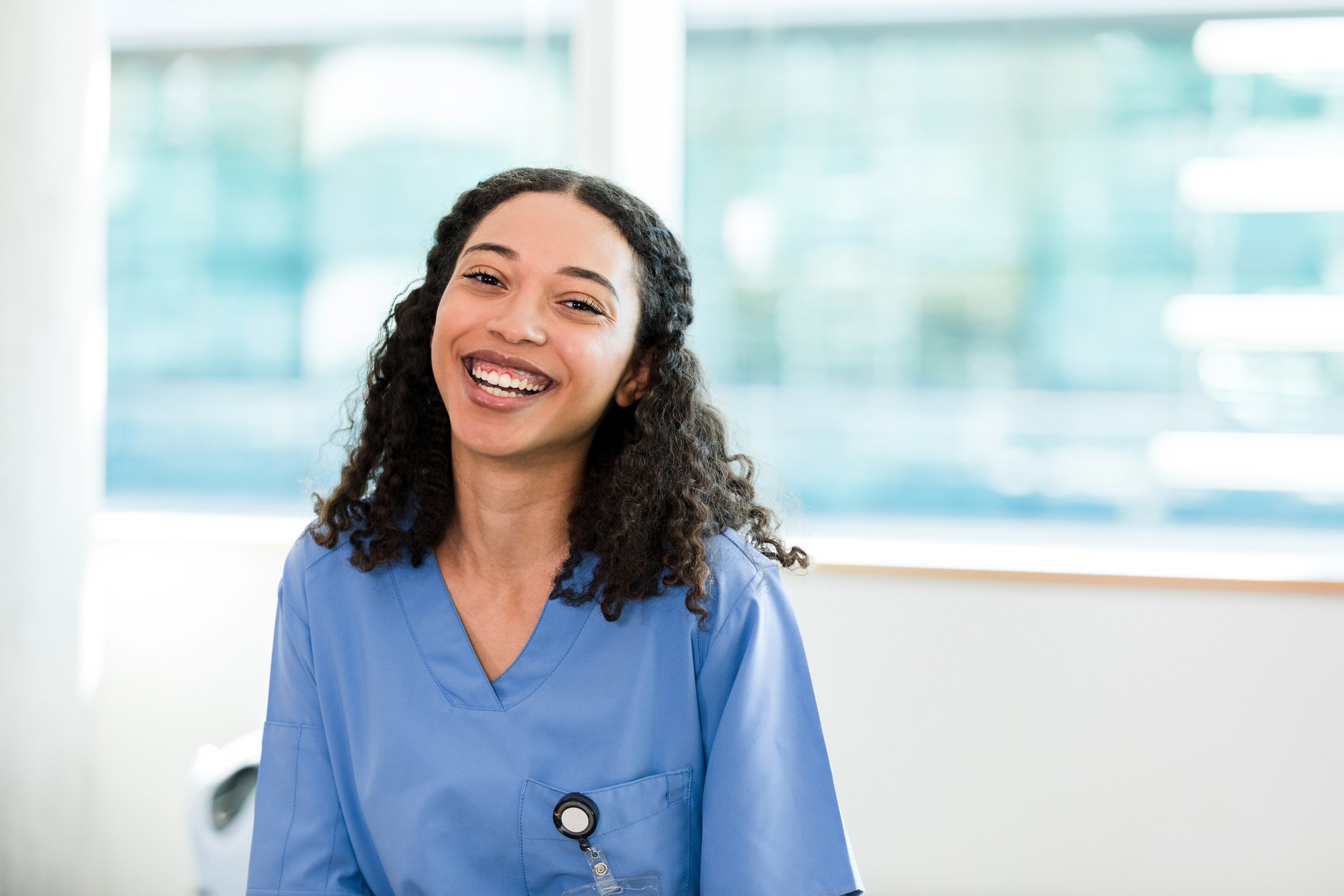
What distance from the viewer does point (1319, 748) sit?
6.03ft

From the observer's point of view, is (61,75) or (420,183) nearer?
(61,75)

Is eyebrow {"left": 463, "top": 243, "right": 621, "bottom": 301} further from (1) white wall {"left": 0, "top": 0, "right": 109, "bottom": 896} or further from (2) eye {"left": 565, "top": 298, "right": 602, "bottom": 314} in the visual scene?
(1) white wall {"left": 0, "top": 0, "right": 109, "bottom": 896}

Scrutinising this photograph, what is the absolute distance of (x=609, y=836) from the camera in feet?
3.77

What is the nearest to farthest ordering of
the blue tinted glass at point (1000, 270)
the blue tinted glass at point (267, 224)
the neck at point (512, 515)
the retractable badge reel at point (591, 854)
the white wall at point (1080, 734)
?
the retractable badge reel at point (591, 854)
the neck at point (512, 515)
the white wall at point (1080, 734)
the blue tinted glass at point (1000, 270)
the blue tinted glass at point (267, 224)

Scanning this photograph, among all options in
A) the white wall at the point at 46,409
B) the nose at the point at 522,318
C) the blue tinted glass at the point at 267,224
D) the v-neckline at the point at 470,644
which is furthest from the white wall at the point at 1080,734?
the white wall at the point at 46,409

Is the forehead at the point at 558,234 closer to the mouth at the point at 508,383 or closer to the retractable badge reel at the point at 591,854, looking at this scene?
the mouth at the point at 508,383

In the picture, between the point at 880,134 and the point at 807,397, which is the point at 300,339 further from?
the point at 880,134

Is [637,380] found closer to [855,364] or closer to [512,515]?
[512,515]

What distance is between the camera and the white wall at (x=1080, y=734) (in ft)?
6.06

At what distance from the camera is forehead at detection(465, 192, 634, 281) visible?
3.96 feet

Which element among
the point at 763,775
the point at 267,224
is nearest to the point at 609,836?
the point at 763,775

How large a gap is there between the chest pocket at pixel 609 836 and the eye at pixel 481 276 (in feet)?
1.70

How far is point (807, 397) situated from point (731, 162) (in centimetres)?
50

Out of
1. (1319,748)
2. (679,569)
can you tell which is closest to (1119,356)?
(1319,748)
